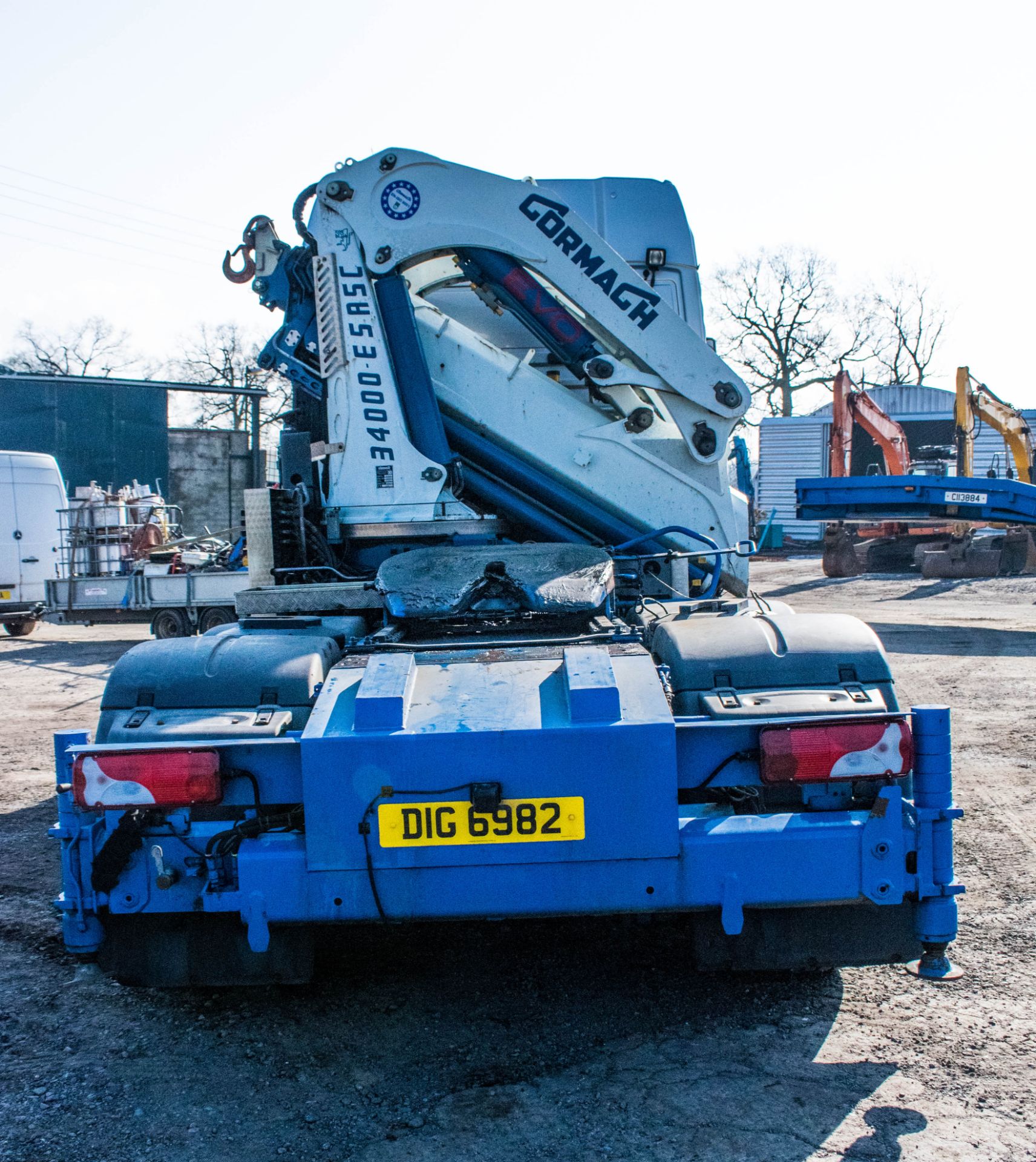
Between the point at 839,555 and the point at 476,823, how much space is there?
69.0ft

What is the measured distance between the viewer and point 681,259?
5.50 meters

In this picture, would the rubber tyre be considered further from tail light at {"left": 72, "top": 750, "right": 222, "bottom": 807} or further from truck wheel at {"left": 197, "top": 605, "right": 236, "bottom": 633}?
tail light at {"left": 72, "top": 750, "right": 222, "bottom": 807}

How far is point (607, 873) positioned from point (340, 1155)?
922 millimetres

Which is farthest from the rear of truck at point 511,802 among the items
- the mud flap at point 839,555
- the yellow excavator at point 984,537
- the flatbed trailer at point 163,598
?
Answer: the mud flap at point 839,555

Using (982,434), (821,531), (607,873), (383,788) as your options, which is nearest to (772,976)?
(607,873)

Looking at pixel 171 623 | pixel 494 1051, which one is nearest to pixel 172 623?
pixel 171 623

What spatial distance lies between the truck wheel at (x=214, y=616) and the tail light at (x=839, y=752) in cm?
1051

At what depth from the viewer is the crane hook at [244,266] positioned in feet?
17.3

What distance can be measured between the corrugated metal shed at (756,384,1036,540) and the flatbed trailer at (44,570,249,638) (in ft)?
77.4

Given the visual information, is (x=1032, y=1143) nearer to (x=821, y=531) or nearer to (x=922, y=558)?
(x=922, y=558)

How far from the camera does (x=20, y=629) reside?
1587 centimetres

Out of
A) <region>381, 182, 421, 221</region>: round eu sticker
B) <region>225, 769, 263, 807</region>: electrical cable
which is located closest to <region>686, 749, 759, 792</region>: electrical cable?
<region>225, 769, 263, 807</region>: electrical cable

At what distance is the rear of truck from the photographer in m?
2.79

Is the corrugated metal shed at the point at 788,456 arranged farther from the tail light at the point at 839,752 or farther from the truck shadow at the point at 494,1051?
the tail light at the point at 839,752
